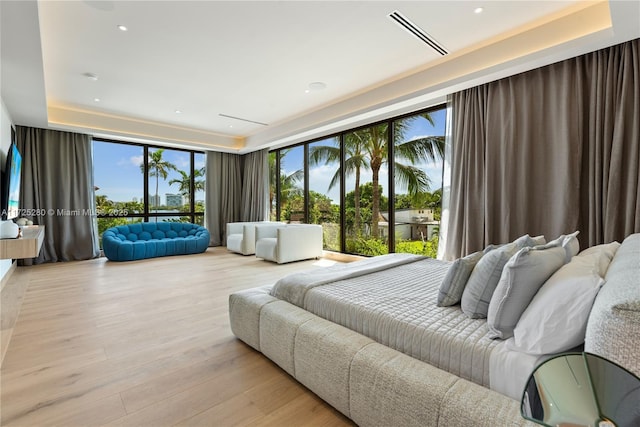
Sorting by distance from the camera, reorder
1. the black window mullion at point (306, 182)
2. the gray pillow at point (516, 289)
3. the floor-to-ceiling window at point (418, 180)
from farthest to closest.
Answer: the black window mullion at point (306, 182)
the floor-to-ceiling window at point (418, 180)
the gray pillow at point (516, 289)

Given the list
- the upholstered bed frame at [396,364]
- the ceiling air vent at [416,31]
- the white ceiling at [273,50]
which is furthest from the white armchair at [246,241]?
the ceiling air vent at [416,31]

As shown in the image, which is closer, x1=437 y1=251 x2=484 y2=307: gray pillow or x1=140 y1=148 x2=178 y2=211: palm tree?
x1=437 y1=251 x2=484 y2=307: gray pillow

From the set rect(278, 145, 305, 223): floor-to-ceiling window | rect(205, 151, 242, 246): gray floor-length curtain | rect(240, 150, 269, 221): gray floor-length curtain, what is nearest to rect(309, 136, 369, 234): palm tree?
rect(278, 145, 305, 223): floor-to-ceiling window

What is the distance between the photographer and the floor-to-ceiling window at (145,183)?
249 inches

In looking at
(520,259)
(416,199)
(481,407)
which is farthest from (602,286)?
(416,199)

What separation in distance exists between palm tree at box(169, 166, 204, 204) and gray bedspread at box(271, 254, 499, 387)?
5.92 metres

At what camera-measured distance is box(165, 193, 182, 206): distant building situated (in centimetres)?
708

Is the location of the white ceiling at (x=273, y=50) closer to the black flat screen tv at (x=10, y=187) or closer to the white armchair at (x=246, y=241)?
the black flat screen tv at (x=10, y=187)

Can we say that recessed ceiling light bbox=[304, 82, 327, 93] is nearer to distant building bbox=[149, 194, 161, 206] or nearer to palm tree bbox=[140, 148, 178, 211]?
palm tree bbox=[140, 148, 178, 211]

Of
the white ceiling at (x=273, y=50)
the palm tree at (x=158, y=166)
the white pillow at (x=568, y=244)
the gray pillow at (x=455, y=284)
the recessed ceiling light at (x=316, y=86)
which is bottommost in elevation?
the gray pillow at (x=455, y=284)

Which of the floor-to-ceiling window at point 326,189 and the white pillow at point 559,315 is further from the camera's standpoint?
the floor-to-ceiling window at point 326,189

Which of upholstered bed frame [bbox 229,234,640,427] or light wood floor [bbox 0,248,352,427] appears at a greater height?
upholstered bed frame [bbox 229,234,640,427]

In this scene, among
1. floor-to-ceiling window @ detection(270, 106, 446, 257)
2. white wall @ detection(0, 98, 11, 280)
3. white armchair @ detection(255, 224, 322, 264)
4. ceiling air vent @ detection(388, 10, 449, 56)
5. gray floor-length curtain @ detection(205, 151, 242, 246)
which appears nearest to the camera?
ceiling air vent @ detection(388, 10, 449, 56)

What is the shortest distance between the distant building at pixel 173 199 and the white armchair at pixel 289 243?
8.60 feet
